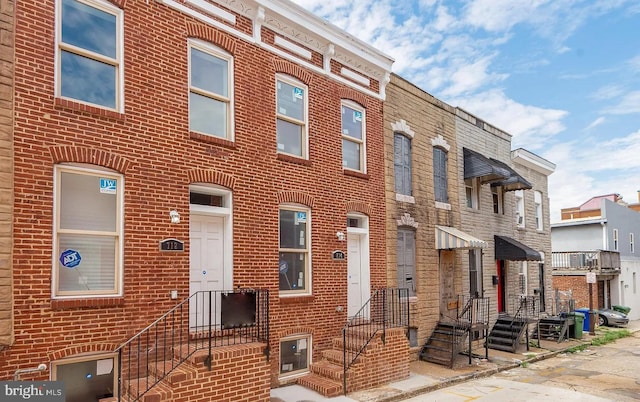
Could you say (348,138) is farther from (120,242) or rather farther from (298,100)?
(120,242)

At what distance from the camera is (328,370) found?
31.4 feet

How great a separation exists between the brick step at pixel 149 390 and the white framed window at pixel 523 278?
614 inches

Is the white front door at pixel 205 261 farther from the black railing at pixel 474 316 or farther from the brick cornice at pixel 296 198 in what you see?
the black railing at pixel 474 316

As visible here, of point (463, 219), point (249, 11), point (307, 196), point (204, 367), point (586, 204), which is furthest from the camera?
point (586, 204)

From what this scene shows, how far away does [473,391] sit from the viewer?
1020 cm

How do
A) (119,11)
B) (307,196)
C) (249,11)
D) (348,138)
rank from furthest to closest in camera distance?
(348,138) < (307,196) < (249,11) < (119,11)

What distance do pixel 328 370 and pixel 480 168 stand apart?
9045mm

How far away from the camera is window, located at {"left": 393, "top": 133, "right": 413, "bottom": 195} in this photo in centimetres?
1332

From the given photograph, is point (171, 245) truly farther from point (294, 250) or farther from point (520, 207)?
point (520, 207)

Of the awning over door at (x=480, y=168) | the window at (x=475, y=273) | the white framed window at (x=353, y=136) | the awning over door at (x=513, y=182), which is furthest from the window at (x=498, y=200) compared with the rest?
the white framed window at (x=353, y=136)

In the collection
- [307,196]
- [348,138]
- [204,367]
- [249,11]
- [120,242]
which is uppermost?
[249,11]

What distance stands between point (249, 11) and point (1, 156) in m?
5.51

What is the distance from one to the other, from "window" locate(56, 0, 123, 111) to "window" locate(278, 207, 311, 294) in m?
4.18

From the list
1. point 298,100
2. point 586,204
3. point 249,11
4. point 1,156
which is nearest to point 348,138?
point 298,100
